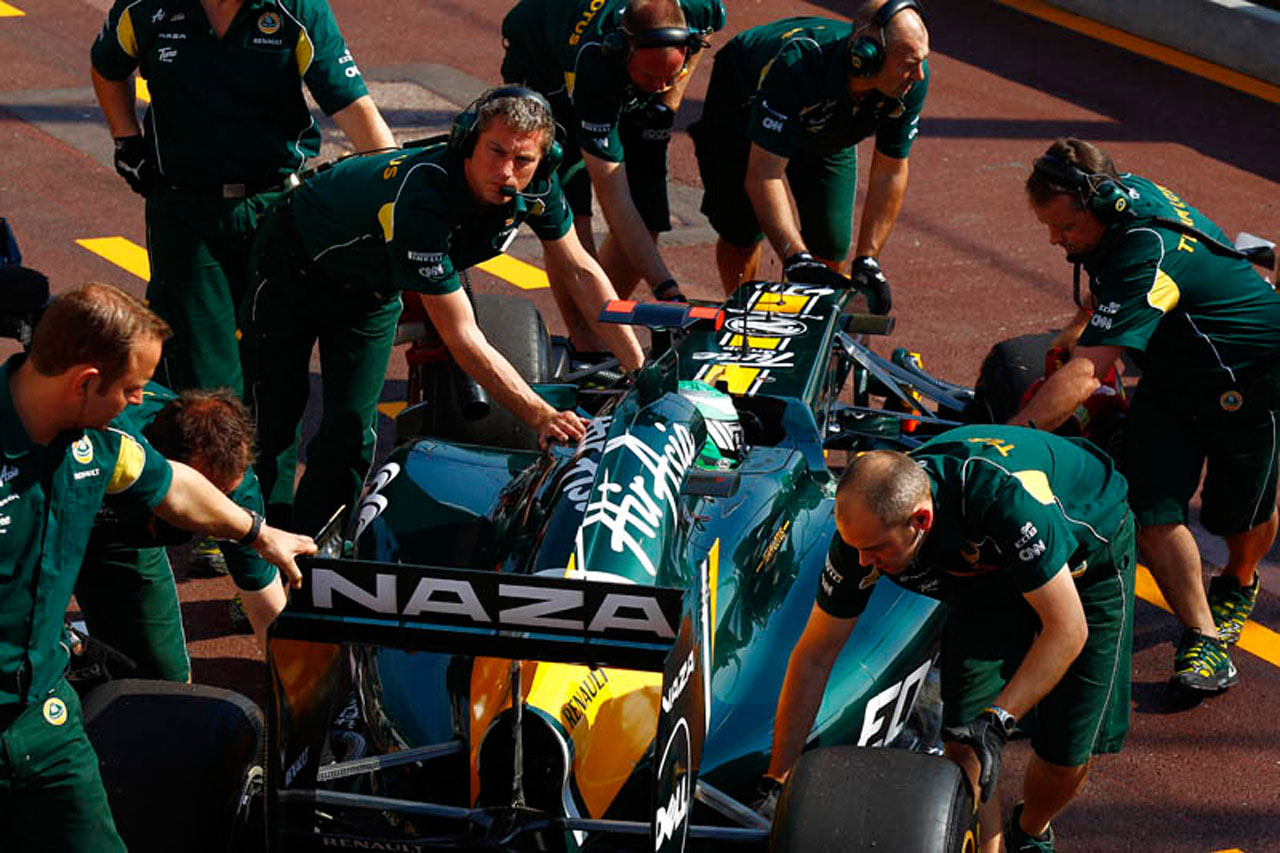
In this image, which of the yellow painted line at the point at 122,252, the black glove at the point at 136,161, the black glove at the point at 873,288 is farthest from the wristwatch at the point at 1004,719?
the yellow painted line at the point at 122,252

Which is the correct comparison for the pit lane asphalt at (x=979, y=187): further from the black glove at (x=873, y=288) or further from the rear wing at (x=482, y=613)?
the rear wing at (x=482, y=613)

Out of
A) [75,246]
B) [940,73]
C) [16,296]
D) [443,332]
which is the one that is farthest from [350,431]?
[940,73]

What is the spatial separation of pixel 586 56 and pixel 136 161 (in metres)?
1.78

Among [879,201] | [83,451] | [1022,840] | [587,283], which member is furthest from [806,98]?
[83,451]

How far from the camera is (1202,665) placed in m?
6.29

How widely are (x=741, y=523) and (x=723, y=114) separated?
347cm

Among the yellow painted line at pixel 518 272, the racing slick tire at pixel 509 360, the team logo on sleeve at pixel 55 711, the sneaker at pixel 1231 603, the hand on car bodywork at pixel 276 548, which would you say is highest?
the team logo on sleeve at pixel 55 711

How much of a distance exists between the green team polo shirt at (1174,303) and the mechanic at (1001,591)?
0.93 metres

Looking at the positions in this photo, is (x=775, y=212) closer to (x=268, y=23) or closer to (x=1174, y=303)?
(x=1174, y=303)

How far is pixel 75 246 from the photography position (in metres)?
9.88

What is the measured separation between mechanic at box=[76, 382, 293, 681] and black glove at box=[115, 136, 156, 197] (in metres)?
1.84

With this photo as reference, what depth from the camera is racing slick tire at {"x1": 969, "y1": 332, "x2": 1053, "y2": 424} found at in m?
7.16

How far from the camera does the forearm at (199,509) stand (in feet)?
14.7

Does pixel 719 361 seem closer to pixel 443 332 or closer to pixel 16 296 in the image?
pixel 443 332
